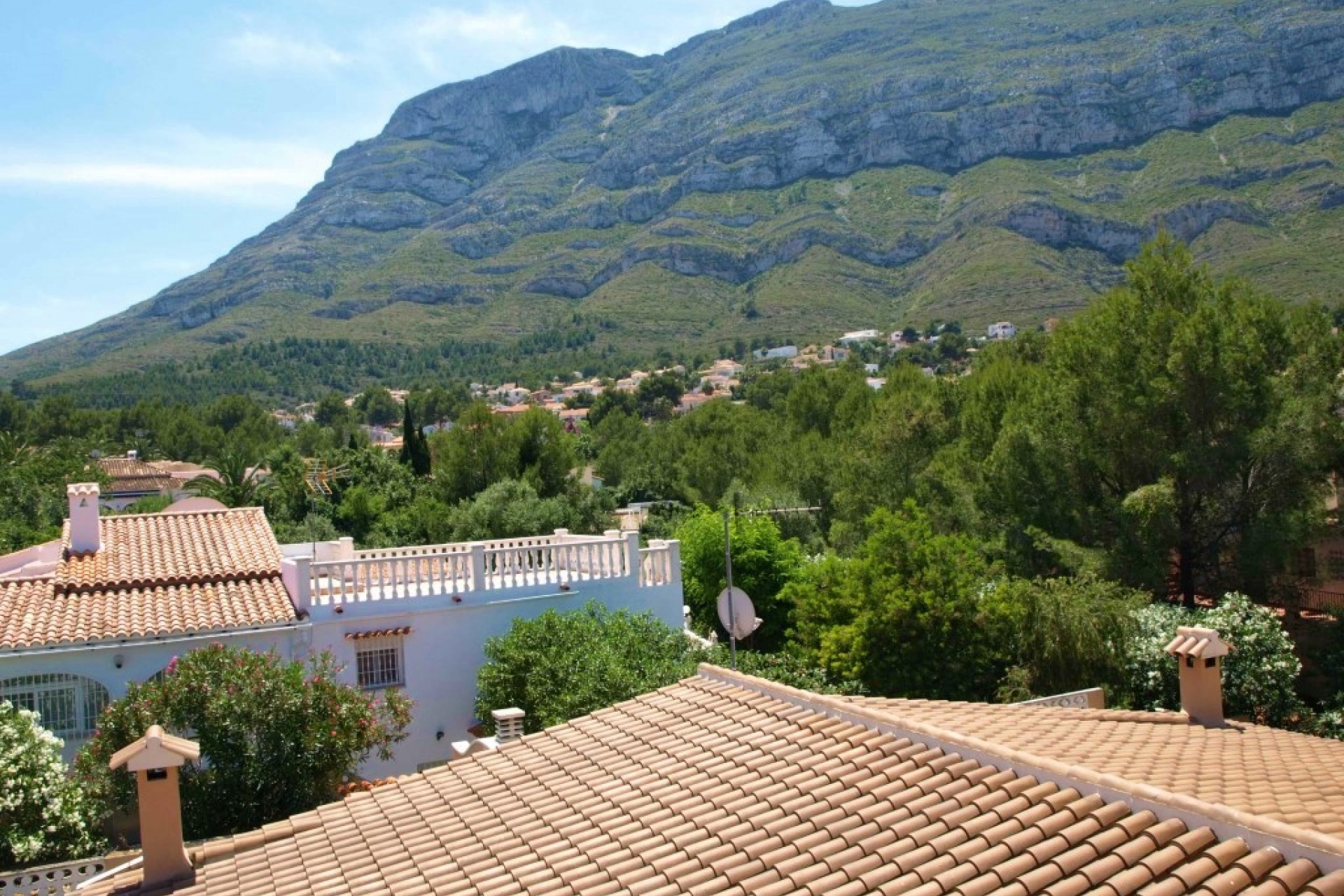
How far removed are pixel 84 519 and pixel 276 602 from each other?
3.03 metres

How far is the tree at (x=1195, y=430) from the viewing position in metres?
18.5

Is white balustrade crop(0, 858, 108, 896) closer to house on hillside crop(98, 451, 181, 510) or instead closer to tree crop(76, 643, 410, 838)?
tree crop(76, 643, 410, 838)

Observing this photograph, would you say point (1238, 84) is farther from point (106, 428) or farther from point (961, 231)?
point (106, 428)

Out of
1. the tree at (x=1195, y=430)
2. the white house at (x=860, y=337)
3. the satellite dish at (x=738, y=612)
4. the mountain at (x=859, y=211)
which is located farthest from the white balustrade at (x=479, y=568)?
the white house at (x=860, y=337)

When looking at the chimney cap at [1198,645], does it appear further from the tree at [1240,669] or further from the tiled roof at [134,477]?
the tiled roof at [134,477]

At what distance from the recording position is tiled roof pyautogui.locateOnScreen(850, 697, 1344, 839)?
21.4 ft

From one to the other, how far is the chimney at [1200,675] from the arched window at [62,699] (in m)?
11.2

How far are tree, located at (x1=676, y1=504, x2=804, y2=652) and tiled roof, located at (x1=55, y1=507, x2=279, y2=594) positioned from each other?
759 centimetres

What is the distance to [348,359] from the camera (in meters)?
118

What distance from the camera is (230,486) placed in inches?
1444

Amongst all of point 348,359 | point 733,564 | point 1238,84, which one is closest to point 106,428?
point 348,359

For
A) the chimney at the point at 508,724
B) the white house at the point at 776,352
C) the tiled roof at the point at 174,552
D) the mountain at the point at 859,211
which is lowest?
the chimney at the point at 508,724

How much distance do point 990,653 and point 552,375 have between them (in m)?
100

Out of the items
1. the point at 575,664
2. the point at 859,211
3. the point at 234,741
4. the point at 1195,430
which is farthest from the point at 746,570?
the point at 859,211
